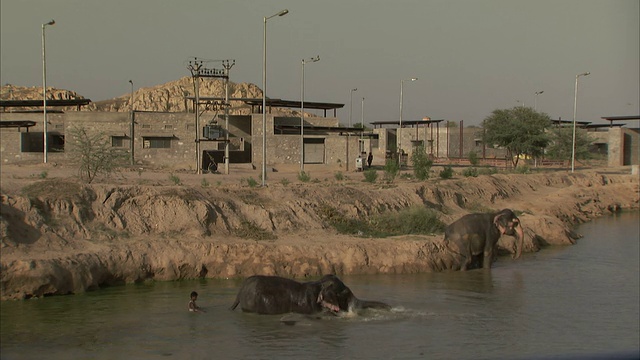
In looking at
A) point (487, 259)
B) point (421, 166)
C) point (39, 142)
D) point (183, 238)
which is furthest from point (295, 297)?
point (39, 142)

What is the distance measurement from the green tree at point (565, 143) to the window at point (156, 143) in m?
35.0

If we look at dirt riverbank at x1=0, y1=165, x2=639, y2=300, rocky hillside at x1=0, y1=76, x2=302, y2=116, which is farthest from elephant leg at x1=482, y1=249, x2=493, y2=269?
rocky hillside at x1=0, y1=76, x2=302, y2=116

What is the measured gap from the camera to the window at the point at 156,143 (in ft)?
162

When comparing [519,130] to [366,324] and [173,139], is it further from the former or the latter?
[366,324]

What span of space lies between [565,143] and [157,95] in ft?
192

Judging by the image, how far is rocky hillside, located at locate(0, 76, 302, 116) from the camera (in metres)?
88.1

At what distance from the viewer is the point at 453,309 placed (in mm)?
15602

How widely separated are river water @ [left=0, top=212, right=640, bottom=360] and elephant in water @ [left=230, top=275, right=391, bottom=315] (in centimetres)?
24

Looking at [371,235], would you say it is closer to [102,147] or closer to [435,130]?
[102,147]

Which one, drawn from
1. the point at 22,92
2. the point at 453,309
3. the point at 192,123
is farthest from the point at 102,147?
the point at 22,92

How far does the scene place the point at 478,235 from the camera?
20891 millimetres

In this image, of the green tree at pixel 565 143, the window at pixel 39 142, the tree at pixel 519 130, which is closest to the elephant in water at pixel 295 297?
the window at pixel 39 142

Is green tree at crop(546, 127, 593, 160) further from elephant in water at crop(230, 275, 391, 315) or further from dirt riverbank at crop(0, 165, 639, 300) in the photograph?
elephant in water at crop(230, 275, 391, 315)

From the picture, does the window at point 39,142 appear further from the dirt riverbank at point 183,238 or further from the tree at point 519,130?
the tree at point 519,130
